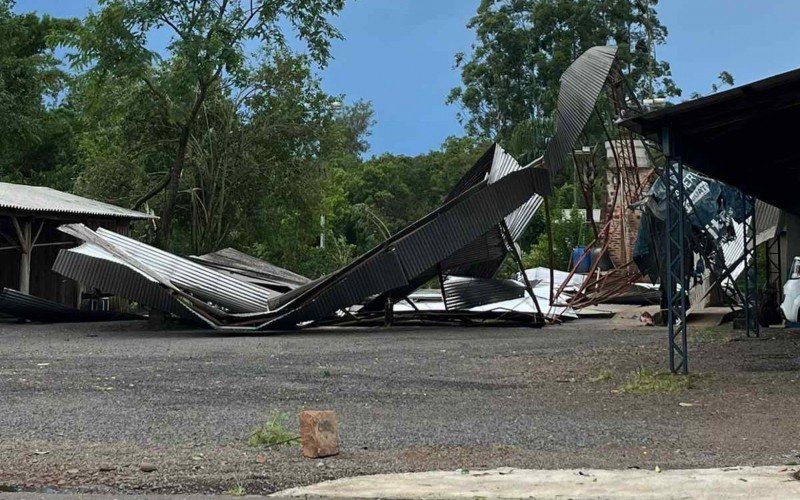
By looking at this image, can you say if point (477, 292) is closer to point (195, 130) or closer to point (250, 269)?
point (250, 269)

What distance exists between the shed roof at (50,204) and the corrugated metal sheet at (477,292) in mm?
Answer: 9956

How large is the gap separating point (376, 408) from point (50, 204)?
61.0ft

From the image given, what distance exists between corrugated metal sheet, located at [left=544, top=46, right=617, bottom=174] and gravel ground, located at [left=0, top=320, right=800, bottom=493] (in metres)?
4.19

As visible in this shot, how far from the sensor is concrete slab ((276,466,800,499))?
5.57 metres

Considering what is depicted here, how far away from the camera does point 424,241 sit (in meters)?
19.7

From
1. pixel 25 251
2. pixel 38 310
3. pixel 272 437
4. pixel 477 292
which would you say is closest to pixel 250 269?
pixel 38 310

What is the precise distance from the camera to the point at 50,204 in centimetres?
2569

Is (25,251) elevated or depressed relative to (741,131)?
depressed

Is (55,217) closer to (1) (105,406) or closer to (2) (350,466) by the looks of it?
(1) (105,406)

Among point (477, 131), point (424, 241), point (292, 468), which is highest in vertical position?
point (477, 131)

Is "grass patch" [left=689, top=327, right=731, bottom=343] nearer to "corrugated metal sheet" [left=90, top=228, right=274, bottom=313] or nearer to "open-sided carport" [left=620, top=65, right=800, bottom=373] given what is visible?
"open-sided carport" [left=620, top=65, right=800, bottom=373]

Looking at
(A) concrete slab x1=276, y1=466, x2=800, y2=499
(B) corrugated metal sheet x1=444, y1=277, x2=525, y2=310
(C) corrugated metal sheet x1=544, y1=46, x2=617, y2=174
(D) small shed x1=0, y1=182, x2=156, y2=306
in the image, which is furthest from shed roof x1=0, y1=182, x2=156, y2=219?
(A) concrete slab x1=276, y1=466, x2=800, y2=499

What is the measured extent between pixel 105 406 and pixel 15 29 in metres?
35.8

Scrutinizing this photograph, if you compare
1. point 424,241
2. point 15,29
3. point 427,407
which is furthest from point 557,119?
point 15,29
